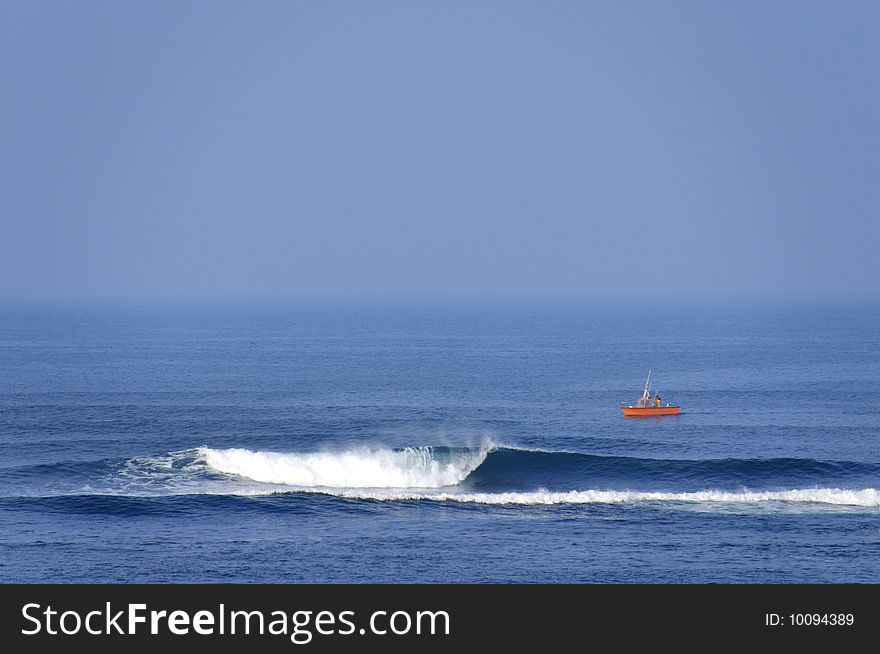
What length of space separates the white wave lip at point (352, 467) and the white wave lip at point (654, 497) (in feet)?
18.3

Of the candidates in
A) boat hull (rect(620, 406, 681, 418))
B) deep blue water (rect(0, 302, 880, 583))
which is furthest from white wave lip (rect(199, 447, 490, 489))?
boat hull (rect(620, 406, 681, 418))

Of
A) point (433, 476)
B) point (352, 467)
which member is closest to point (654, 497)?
point (433, 476)

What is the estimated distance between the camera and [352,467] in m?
61.9

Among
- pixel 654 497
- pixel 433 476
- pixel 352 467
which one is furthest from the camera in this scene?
pixel 352 467

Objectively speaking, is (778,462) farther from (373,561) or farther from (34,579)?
(34,579)

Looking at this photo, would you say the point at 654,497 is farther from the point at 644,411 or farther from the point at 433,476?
the point at 644,411

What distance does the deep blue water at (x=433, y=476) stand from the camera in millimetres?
41281

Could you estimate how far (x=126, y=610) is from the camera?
10594mm

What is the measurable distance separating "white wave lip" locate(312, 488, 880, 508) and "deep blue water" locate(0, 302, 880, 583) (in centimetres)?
20

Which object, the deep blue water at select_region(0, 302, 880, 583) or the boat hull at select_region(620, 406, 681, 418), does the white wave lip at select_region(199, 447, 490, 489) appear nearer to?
the deep blue water at select_region(0, 302, 880, 583)

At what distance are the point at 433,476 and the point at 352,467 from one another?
16.9 ft

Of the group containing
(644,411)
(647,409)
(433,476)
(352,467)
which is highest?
(647,409)

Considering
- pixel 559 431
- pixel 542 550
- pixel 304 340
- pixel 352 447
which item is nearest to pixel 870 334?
pixel 304 340

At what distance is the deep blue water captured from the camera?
4128cm
